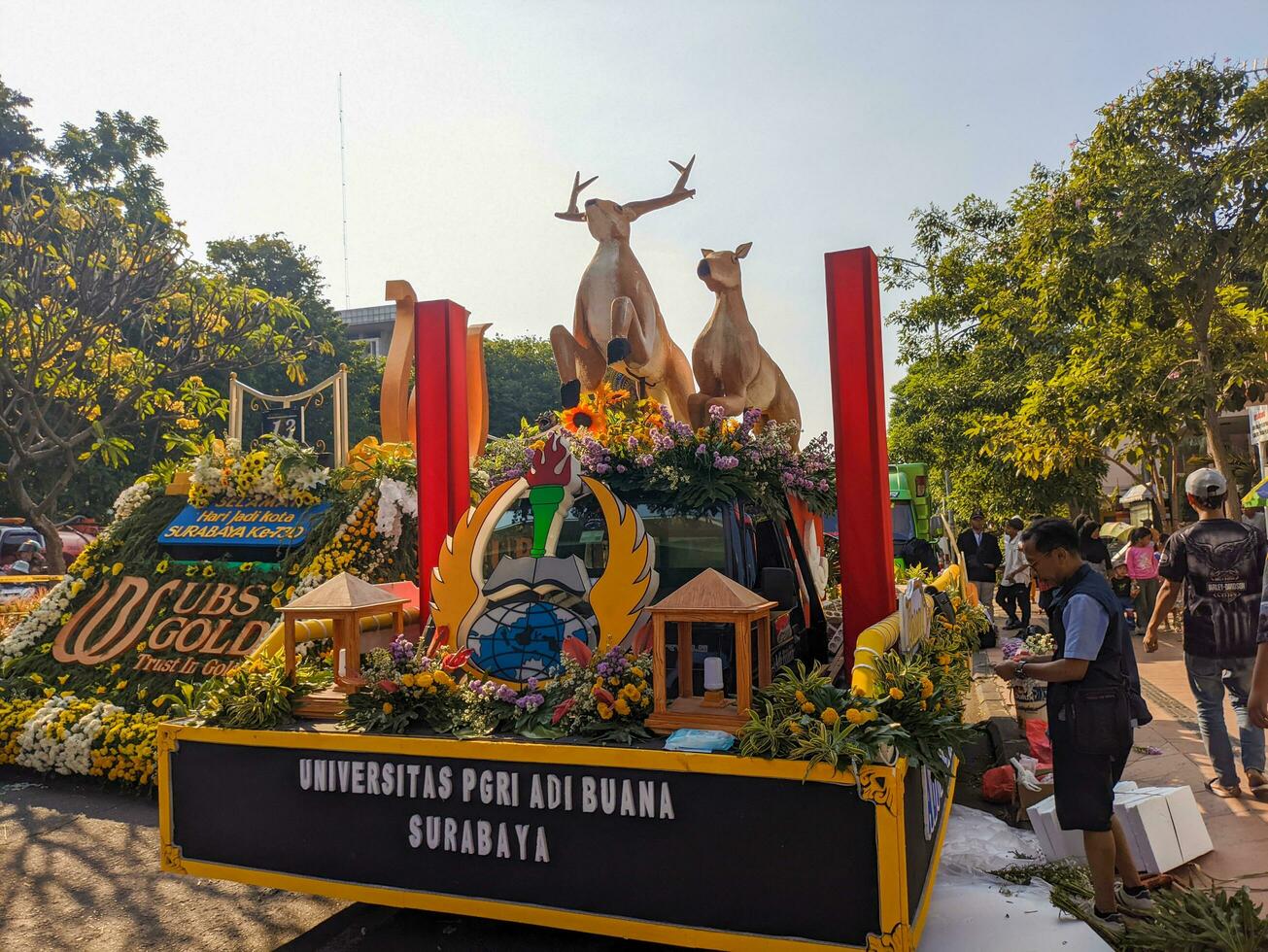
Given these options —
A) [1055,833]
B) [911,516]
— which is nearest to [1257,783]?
[1055,833]

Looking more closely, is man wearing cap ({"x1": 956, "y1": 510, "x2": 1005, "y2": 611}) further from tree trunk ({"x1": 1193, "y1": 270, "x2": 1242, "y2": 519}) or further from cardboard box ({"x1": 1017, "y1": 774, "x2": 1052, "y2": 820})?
cardboard box ({"x1": 1017, "y1": 774, "x2": 1052, "y2": 820})

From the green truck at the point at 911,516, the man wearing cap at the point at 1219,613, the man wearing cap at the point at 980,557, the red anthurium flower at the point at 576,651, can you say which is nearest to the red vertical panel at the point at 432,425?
the red anthurium flower at the point at 576,651

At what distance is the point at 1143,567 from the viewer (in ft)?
38.0

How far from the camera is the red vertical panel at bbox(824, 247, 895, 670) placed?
4070 mm

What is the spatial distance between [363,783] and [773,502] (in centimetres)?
238

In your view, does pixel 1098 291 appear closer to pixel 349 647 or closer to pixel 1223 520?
pixel 1223 520

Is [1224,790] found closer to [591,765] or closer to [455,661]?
[591,765]

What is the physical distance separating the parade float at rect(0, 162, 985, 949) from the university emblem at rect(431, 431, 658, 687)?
0.01 m

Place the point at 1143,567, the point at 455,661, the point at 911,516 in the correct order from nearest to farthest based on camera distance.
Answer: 1. the point at 455,661
2. the point at 1143,567
3. the point at 911,516

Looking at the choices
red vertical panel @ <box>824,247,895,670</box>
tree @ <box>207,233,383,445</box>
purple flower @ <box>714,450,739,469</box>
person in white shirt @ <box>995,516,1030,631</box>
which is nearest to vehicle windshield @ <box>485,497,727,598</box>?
purple flower @ <box>714,450,739,469</box>

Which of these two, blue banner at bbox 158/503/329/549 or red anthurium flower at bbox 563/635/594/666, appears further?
blue banner at bbox 158/503/329/549

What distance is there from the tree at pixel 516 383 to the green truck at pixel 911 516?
941 inches

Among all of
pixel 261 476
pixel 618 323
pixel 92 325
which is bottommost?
pixel 261 476

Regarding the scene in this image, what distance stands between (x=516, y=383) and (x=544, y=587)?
3984cm
